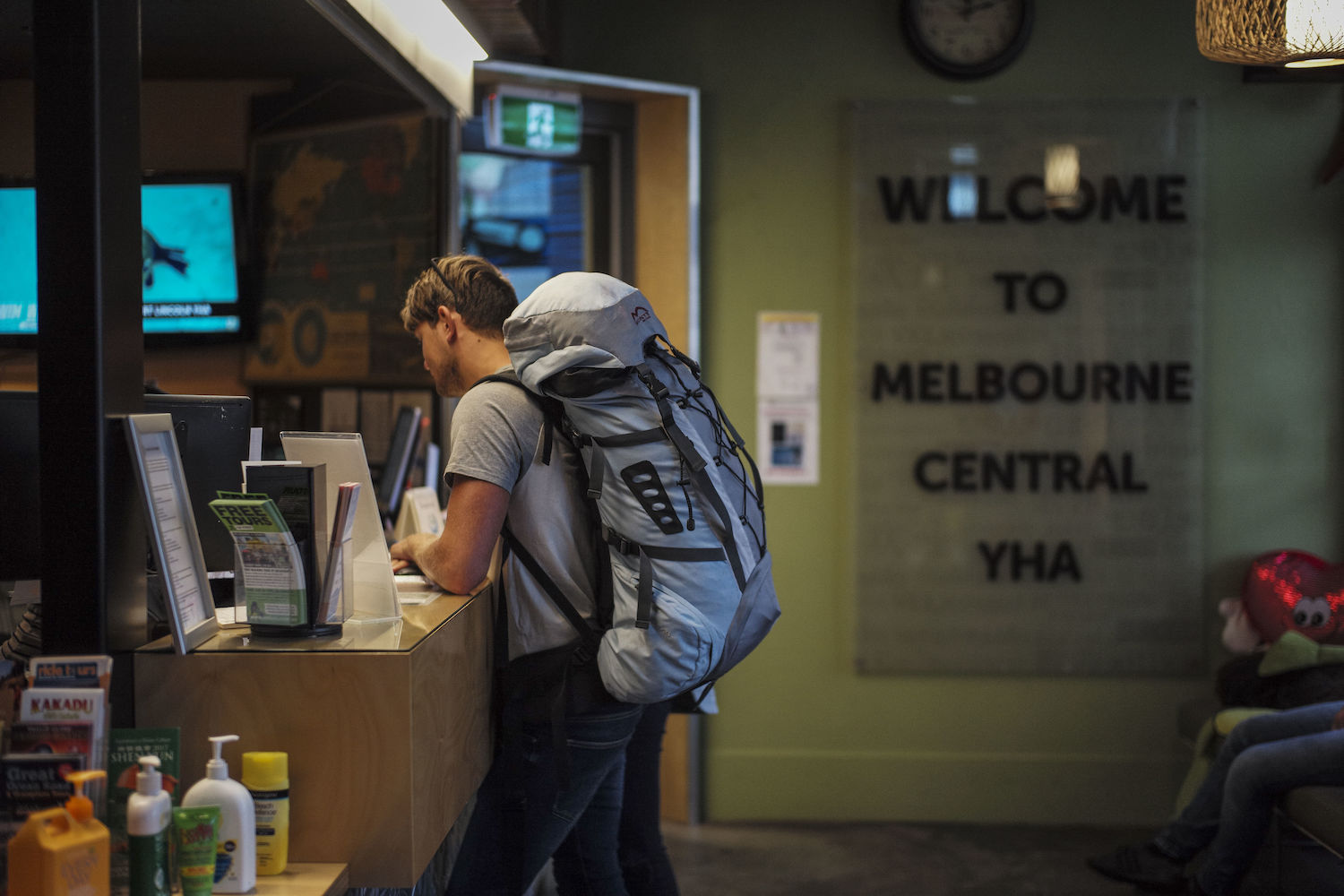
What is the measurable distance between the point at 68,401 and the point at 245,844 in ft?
1.93

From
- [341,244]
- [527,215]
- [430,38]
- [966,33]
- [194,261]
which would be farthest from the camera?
[527,215]

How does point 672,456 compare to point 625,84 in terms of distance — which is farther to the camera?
point 625,84

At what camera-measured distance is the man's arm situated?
189cm

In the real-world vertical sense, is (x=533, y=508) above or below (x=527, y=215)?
below

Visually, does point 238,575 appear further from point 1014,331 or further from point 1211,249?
point 1211,249

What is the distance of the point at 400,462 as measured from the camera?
307 cm

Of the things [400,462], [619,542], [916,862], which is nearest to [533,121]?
[400,462]

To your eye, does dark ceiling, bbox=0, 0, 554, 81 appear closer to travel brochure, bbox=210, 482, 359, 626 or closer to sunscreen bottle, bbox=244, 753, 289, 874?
travel brochure, bbox=210, 482, 359, 626

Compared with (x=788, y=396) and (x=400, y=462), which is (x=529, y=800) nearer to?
(x=400, y=462)

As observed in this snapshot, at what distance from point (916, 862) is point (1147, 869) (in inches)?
28.4

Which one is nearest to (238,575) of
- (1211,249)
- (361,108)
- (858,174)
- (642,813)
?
(642,813)

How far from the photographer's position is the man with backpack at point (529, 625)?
191 centimetres

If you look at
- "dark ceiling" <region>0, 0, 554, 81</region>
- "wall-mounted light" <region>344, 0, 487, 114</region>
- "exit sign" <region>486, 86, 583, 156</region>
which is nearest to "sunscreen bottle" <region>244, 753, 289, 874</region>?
"wall-mounted light" <region>344, 0, 487, 114</region>

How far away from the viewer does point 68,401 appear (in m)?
1.45
